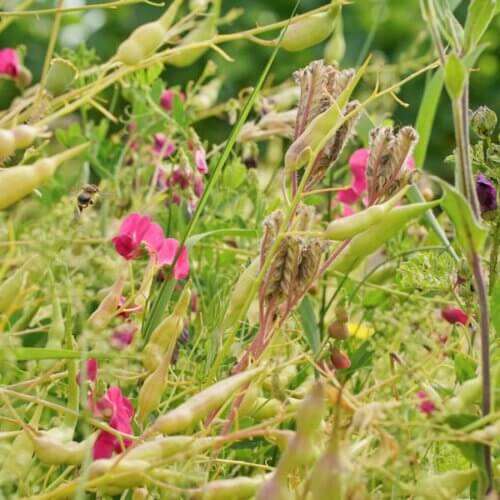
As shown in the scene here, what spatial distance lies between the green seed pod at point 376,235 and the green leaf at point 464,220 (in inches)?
1.2

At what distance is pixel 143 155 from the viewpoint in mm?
1260

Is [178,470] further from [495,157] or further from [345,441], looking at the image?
[495,157]

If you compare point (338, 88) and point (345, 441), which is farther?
point (338, 88)

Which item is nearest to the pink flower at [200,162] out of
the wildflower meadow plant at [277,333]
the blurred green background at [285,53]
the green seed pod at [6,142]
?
the wildflower meadow plant at [277,333]

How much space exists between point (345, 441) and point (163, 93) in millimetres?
784

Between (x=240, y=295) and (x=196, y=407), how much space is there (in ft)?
0.40

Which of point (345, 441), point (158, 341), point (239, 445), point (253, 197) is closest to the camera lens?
point (345, 441)

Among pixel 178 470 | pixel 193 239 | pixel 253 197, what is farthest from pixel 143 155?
pixel 178 470

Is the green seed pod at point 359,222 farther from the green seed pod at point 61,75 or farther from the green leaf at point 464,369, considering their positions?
the green seed pod at point 61,75

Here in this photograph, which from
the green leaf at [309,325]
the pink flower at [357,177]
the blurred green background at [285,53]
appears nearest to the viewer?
the green leaf at [309,325]

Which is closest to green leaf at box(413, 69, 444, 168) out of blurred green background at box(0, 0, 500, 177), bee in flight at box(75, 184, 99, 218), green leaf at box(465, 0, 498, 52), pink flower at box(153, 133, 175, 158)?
green leaf at box(465, 0, 498, 52)

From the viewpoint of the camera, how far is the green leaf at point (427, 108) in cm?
73

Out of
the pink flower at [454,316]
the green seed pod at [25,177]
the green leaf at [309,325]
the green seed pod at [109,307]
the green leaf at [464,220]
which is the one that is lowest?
the pink flower at [454,316]

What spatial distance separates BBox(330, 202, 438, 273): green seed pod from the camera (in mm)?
572
